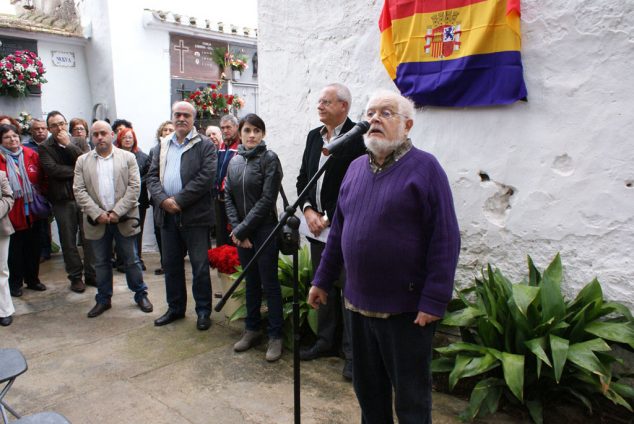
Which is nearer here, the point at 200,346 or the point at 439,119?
the point at 439,119

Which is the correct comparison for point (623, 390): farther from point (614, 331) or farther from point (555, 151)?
point (555, 151)

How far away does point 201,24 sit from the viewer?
9.09 m

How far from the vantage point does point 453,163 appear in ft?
11.9

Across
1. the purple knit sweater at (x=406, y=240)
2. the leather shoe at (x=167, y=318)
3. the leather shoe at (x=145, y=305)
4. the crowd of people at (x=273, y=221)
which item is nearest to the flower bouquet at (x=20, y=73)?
the crowd of people at (x=273, y=221)

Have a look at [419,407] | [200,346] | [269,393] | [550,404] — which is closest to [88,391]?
[200,346]

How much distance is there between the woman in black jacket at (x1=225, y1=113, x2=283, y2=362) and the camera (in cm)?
371

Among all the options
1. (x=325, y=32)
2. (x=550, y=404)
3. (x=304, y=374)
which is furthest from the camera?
(x=325, y=32)

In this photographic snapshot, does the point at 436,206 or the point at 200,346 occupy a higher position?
the point at 436,206

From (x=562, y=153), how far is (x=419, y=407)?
1880mm

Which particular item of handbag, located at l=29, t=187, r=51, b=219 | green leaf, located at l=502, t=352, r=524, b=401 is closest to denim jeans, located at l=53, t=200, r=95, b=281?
handbag, located at l=29, t=187, r=51, b=219

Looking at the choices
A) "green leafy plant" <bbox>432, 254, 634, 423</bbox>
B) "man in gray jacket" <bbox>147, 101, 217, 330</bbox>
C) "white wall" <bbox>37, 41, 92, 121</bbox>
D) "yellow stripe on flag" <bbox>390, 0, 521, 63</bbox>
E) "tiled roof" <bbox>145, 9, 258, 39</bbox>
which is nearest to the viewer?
"green leafy plant" <bbox>432, 254, 634, 423</bbox>

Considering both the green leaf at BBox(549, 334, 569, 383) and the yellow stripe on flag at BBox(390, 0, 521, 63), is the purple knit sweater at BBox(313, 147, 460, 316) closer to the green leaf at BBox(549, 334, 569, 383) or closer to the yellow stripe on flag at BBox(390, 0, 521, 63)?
the green leaf at BBox(549, 334, 569, 383)

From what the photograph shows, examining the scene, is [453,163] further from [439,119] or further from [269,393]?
[269,393]

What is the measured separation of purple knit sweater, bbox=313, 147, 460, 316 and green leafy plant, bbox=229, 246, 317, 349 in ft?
5.79
